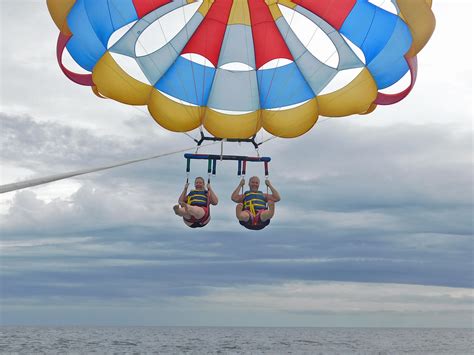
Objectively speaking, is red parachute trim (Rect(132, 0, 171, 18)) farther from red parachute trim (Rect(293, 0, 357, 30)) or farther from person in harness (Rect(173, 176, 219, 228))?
person in harness (Rect(173, 176, 219, 228))

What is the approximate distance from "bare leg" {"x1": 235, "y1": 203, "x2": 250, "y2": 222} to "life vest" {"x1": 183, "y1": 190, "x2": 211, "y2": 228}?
52 cm

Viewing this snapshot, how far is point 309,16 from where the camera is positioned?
13.1 meters

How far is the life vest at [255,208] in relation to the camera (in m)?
12.6

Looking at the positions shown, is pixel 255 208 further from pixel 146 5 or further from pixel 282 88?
pixel 146 5

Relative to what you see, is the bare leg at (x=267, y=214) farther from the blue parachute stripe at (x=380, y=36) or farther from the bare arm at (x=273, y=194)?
the blue parachute stripe at (x=380, y=36)

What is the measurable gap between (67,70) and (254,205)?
14.4 ft

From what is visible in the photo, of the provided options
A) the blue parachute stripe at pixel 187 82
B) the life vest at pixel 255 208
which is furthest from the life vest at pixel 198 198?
the blue parachute stripe at pixel 187 82

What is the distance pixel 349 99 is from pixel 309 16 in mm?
1718

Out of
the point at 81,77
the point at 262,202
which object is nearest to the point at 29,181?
the point at 262,202

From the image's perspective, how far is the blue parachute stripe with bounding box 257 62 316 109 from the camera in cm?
1345

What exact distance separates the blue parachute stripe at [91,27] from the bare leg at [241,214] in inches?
149

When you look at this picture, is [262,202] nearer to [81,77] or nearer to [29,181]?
[81,77]

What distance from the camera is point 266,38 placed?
13352mm

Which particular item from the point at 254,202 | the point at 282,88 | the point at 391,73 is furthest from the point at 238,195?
the point at 391,73
